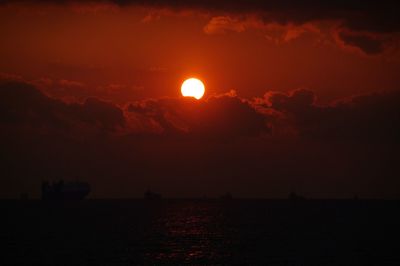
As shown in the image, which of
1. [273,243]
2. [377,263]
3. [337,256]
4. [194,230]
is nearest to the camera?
[377,263]

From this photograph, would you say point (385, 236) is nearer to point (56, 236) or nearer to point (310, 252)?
point (310, 252)

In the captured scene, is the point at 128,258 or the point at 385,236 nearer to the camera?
the point at 128,258

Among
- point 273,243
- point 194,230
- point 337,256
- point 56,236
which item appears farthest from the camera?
point 194,230

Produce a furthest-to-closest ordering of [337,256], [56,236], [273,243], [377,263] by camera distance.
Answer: [56,236] < [273,243] < [337,256] < [377,263]

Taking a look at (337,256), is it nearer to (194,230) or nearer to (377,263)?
(377,263)

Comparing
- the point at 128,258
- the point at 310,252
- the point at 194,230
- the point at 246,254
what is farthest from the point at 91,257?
the point at 194,230

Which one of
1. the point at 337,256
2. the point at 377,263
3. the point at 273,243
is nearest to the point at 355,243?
the point at 273,243

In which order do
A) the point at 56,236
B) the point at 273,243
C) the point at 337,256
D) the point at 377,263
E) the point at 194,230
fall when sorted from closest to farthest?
the point at 377,263 < the point at 337,256 < the point at 273,243 < the point at 56,236 < the point at 194,230

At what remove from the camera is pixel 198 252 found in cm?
9075

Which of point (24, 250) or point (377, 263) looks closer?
point (377, 263)

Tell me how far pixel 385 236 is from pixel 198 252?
48.1m

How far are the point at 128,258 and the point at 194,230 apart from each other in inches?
2338

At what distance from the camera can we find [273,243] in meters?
107

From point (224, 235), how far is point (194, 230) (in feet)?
52.9
